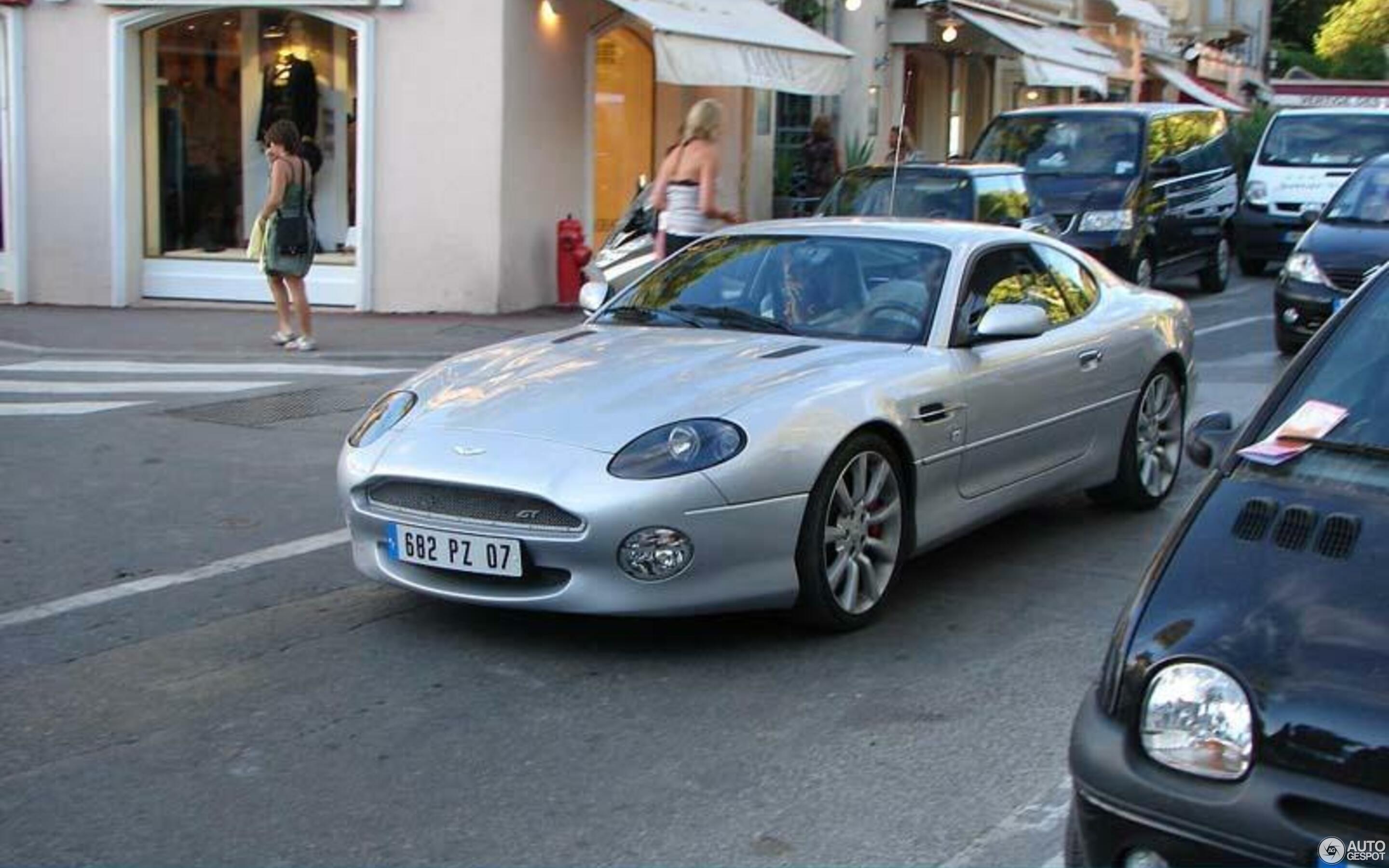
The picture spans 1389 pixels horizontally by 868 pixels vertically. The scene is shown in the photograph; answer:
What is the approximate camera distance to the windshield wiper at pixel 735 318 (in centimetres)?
654

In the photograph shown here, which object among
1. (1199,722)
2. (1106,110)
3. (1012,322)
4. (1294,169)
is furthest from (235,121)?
(1199,722)

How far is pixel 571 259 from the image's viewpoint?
51.6 feet

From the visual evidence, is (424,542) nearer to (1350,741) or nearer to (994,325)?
(994,325)

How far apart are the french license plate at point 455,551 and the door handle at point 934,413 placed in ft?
5.16

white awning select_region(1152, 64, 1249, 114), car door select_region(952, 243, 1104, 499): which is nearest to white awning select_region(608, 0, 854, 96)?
car door select_region(952, 243, 1104, 499)

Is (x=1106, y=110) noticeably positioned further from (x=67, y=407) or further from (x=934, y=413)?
(x=934, y=413)

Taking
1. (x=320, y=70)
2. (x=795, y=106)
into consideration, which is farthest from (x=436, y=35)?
(x=795, y=106)

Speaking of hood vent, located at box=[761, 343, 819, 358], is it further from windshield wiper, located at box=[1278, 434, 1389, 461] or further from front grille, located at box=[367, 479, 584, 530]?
windshield wiper, located at box=[1278, 434, 1389, 461]

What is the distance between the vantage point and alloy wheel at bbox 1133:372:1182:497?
769 cm

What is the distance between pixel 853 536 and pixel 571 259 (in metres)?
10.3

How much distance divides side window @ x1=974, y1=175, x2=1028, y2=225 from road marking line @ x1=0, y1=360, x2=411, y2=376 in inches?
207

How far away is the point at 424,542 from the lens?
548 centimetres

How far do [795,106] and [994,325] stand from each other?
16.3 metres

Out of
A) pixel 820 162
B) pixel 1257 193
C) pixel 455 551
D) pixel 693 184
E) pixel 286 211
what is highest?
pixel 820 162
